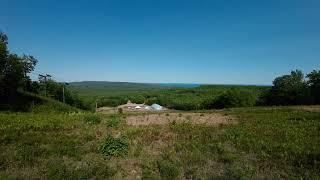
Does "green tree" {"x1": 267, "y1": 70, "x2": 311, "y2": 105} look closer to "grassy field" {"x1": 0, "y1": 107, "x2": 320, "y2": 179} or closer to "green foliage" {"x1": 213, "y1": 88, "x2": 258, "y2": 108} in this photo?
"green foliage" {"x1": 213, "y1": 88, "x2": 258, "y2": 108}

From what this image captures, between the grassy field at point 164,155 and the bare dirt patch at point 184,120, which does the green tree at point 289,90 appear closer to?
the bare dirt patch at point 184,120

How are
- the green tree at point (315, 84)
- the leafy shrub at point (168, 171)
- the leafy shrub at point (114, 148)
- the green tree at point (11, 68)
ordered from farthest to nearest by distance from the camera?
the green tree at point (315, 84) → the green tree at point (11, 68) → the leafy shrub at point (114, 148) → the leafy shrub at point (168, 171)

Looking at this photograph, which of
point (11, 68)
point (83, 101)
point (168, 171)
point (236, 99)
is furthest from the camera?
point (83, 101)

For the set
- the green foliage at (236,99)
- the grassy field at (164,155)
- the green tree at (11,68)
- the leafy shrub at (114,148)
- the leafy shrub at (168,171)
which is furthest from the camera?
the green foliage at (236,99)

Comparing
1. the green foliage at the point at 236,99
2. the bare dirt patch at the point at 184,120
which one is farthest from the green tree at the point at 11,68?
the green foliage at the point at 236,99

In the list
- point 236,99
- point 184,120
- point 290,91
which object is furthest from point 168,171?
point 236,99

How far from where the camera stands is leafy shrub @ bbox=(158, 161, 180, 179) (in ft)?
31.0

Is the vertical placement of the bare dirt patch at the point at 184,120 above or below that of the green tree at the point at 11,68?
below

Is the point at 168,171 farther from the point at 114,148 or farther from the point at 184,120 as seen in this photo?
the point at 184,120

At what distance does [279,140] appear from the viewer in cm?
1559

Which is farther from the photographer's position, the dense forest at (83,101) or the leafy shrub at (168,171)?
the dense forest at (83,101)

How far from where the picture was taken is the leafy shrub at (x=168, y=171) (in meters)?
9.44

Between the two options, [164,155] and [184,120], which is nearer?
[164,155]

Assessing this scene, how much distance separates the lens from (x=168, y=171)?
9.73 metres
